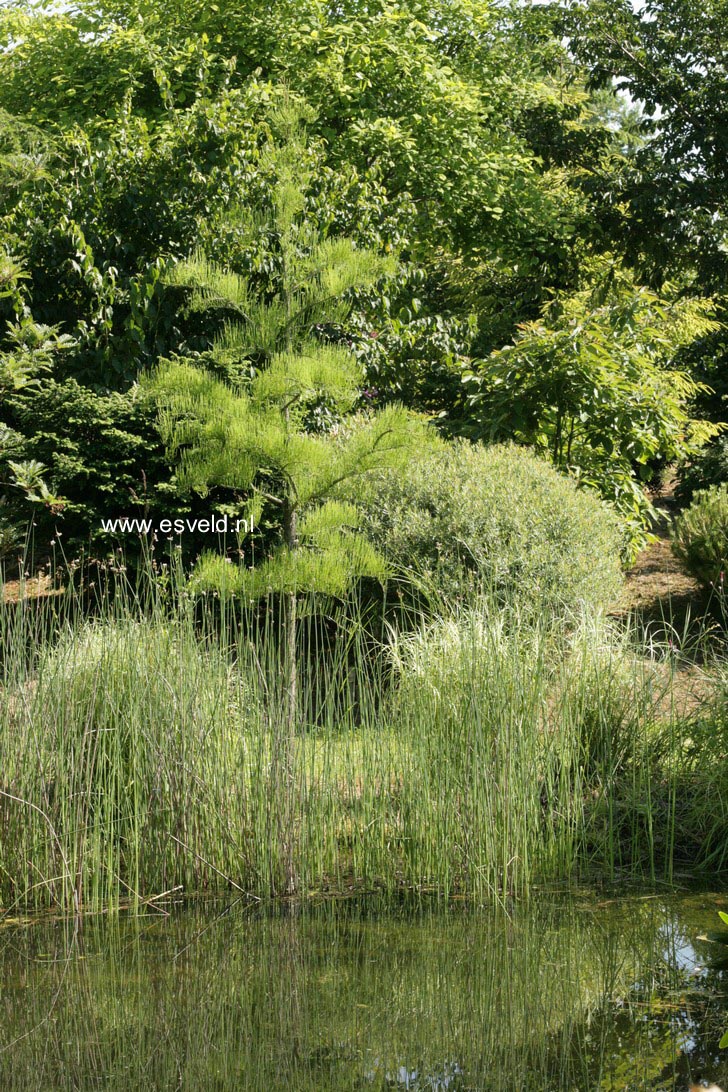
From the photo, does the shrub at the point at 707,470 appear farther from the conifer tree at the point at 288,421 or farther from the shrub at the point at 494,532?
the conifer tree at the point at 288,421

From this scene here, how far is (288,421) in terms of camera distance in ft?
18.4

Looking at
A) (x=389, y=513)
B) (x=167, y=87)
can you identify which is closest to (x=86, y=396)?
(x=389, y=513)

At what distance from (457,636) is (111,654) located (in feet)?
5.21

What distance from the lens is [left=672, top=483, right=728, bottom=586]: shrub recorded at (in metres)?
9.16

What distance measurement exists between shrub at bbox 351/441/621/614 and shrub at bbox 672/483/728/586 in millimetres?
1978

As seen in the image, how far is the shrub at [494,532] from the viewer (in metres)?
6.90

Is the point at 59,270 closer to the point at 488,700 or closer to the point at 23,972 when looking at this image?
the point at 488,700

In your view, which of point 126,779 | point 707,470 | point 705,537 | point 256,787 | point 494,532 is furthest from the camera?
point 707,470

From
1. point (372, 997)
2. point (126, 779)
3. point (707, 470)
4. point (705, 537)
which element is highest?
point (707, 470)

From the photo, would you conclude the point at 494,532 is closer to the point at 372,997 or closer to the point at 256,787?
the point at 256,787

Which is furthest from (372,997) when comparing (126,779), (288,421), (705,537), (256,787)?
(705,537)

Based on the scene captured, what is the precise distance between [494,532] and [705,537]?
118 inches

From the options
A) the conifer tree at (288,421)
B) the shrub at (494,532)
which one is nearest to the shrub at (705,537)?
the shrub at (494,532)

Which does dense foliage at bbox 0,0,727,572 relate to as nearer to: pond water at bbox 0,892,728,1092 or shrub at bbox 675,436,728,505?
shrub at bbox 675,436,728,505
